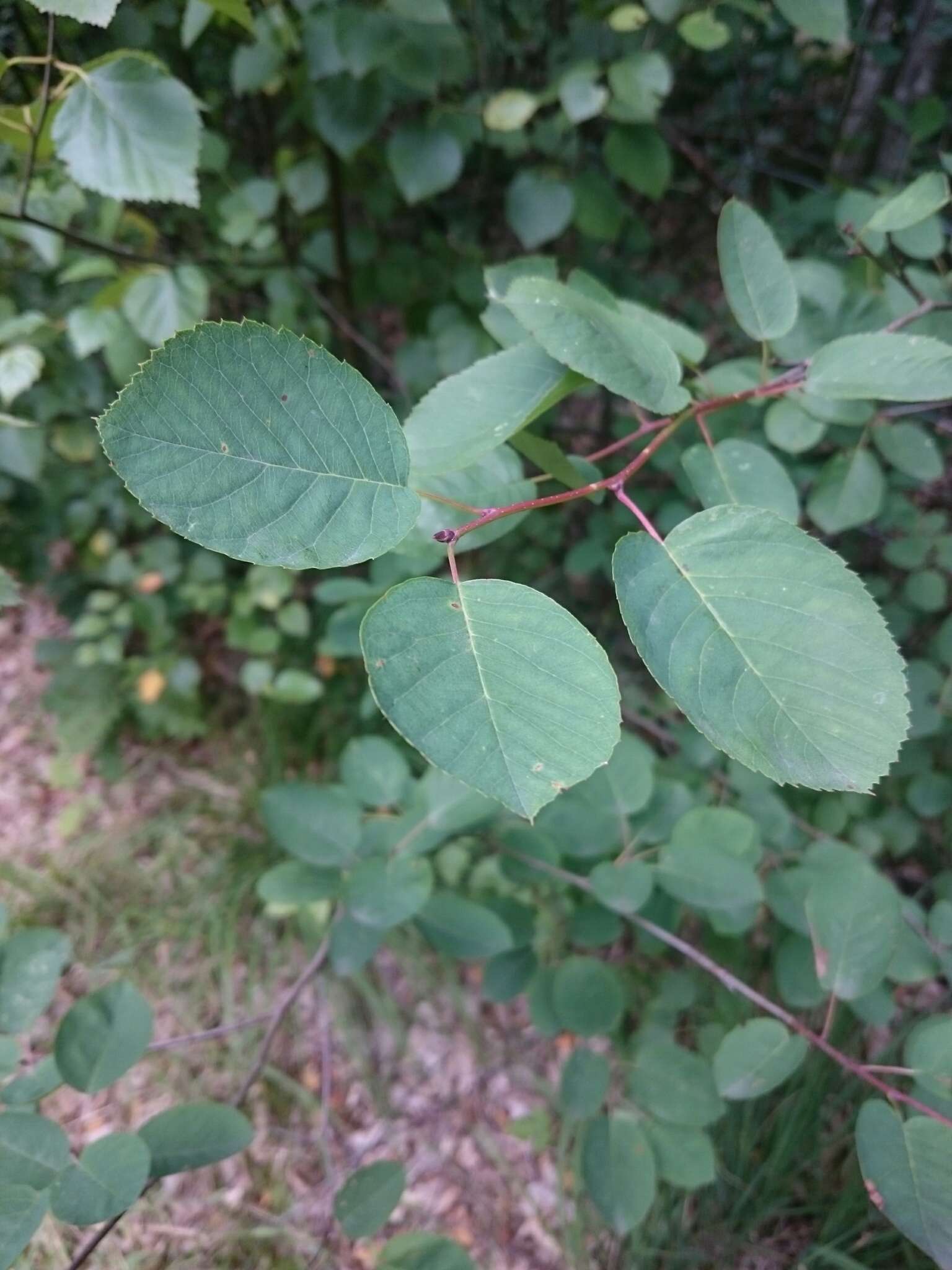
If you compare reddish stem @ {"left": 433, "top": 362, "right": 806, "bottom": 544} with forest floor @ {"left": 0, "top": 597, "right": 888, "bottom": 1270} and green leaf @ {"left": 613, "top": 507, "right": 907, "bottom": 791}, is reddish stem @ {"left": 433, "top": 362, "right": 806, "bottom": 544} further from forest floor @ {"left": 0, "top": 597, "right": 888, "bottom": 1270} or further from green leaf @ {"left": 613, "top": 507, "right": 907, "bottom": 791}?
forest floor @ {"left": 0, "top": 597, "right": 888, "bottom": 1270}

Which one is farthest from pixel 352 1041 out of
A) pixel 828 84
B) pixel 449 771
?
pixel 828 84

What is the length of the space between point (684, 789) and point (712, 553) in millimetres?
739

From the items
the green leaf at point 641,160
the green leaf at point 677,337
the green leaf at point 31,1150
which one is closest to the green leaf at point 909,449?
the green leaf at point 677,337

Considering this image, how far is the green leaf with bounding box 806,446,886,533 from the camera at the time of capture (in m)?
1.07

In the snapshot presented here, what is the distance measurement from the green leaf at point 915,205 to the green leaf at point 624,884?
0.75m

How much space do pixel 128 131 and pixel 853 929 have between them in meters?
1.22

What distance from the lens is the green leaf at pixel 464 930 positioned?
0.95 metres

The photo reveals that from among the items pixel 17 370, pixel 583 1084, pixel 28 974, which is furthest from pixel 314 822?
pixel 17 370

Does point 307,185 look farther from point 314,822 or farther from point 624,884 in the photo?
point 624,884

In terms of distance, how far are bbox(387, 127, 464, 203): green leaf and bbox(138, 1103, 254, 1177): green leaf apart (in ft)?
4.26

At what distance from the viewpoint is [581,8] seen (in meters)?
1.22

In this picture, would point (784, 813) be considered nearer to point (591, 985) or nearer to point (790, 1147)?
point (591, 985)

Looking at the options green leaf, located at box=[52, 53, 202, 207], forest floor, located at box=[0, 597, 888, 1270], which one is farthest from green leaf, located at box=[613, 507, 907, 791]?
forest floor, located at box=[0, 597, 888, 1270]

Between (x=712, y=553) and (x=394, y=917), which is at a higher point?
(x=712, y=553)
